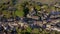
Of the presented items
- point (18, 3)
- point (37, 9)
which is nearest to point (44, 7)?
point (37, 9)

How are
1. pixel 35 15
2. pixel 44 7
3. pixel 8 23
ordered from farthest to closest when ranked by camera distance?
pixel 44 7 < pixel 35 15 < pixel 8 23

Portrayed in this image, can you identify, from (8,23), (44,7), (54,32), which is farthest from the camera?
(44,7)

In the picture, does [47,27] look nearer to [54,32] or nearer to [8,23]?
[54,32]

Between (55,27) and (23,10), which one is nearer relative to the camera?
(55,27)

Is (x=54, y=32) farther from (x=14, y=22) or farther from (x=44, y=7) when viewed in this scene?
(x=44, y=7)

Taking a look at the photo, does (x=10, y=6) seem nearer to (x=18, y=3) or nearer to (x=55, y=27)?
(x=18, y=3)

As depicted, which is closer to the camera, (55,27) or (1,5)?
(55,27)

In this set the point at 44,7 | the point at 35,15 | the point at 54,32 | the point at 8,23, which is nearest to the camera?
the point at 54,32

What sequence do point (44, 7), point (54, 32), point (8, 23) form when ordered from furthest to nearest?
point (44, 7), point (8, 23), point (54, 32)
